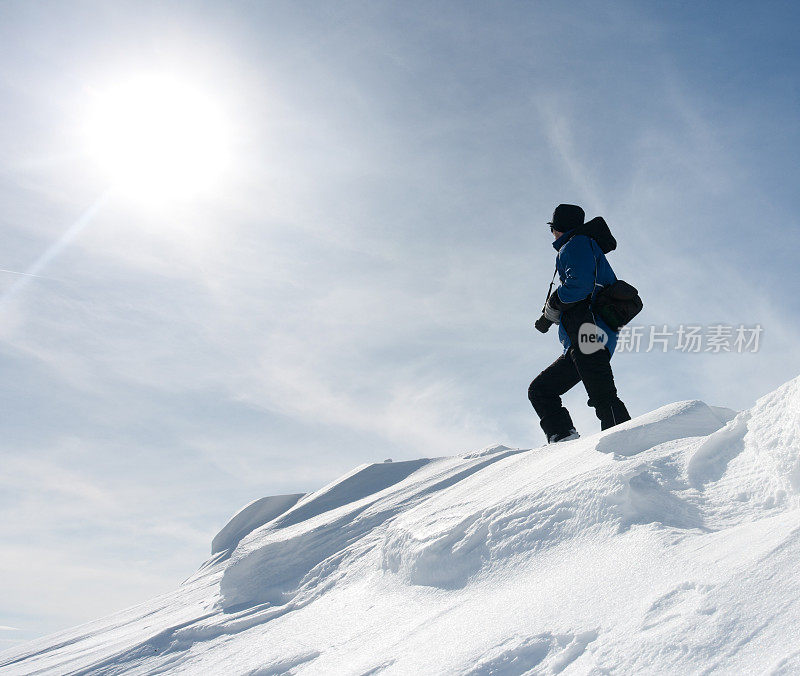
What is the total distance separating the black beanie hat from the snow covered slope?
1820 millimetres

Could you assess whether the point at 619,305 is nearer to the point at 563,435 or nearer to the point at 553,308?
the point at 553,308

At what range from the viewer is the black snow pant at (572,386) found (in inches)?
166

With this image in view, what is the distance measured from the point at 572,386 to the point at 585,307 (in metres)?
0.80

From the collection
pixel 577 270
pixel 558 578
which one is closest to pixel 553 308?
pixel 577 270

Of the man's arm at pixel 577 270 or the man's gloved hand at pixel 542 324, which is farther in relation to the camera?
the man's gloved hand at pixel 542 324

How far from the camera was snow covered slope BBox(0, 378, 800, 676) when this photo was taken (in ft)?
5.27

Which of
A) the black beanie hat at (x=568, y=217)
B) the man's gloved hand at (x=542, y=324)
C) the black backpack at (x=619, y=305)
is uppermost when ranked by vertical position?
the black beanie hat at (x=568, y=217)

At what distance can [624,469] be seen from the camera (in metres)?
2.54

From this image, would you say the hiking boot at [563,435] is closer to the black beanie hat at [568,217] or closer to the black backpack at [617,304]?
the black backpack at [617,304]

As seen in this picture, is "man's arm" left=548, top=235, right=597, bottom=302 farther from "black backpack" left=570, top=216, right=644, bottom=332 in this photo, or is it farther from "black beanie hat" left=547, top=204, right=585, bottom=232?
"black beanie hat" left=547, top=204, right=585, bottom=232

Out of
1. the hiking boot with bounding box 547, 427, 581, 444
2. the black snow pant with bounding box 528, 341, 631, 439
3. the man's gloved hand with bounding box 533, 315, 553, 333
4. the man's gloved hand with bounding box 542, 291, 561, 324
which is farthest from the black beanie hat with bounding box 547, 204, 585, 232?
the hiking boot with bounding box 547, 427, 581, 444

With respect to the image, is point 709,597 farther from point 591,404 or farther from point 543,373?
point 543,373

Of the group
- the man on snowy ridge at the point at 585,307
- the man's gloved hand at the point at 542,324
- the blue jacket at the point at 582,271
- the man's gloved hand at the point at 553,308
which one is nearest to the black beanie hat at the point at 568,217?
the man on snowy ridge at the point at 585,307

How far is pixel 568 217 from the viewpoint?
15.3ft
